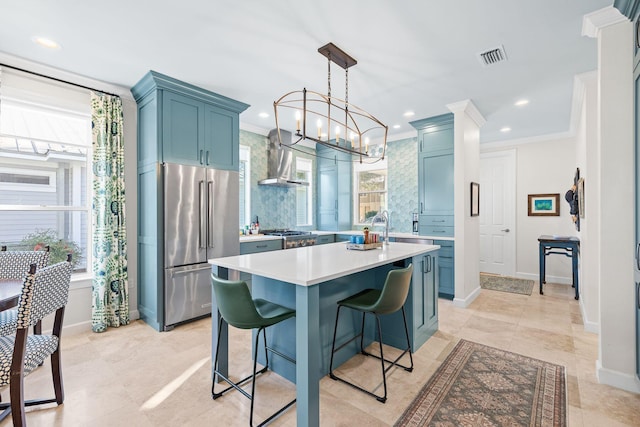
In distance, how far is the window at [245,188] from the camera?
498cm

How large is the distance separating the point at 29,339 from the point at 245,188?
3.43 metres

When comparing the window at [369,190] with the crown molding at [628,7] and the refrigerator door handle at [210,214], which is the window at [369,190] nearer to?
the refrigerator door handle at [210,214]

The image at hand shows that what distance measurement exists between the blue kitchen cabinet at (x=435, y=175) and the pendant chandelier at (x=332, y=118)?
688 mm

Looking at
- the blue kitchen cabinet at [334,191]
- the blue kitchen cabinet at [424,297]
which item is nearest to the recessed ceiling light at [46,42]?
the blue kitchen cabinet at [424,297]

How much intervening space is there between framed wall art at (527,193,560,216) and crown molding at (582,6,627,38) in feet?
13.4

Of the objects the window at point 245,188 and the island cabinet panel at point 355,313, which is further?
the window at point 245,188

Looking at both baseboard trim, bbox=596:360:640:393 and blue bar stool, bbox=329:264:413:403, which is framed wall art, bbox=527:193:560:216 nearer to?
baseboard trim, bbox=596:360:640:393

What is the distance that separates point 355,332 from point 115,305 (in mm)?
2711

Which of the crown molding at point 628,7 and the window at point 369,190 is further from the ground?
the crown molding at point 628,7

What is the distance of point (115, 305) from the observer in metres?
3.33

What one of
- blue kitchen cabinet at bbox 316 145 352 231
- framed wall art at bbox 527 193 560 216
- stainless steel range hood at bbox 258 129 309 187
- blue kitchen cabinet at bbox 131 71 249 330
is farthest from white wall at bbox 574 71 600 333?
blue kitchen cabinet at bbox 131 71 249 330

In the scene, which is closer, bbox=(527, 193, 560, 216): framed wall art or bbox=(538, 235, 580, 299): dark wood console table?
bbox=(538, 235, 580, 299): dark wood console table

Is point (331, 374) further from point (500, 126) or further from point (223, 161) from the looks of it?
point (500, 126)

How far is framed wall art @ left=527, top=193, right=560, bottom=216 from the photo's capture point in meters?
5.55
